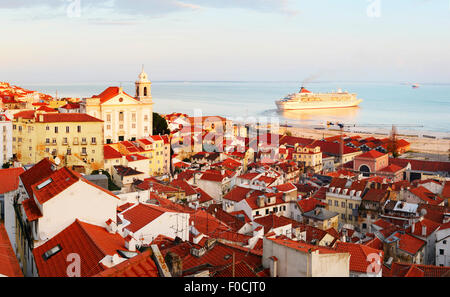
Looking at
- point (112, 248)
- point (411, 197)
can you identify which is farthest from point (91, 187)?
point (411, 197)

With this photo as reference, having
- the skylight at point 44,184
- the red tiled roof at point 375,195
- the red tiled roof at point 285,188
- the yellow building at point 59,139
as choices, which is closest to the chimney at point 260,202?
the red tiled roof at point 285,188

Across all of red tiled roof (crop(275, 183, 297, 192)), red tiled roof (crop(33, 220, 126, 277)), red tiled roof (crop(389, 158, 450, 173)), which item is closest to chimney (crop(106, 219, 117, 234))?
red tiled roof (crop(33, 220, 126, 277))

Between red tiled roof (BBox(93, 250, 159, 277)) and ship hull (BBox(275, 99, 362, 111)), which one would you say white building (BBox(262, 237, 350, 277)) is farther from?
ship hull (BBox(275, 99, 362, 111))

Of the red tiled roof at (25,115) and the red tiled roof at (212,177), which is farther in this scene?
the red tiled roof at (212,177)

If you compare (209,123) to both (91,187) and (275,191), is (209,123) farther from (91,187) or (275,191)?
(91,187)

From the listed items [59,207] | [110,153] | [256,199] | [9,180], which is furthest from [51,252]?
[110,153]

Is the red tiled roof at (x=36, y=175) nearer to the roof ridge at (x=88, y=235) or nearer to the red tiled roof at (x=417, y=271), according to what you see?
the roof ridge at (x=88, y=235)
